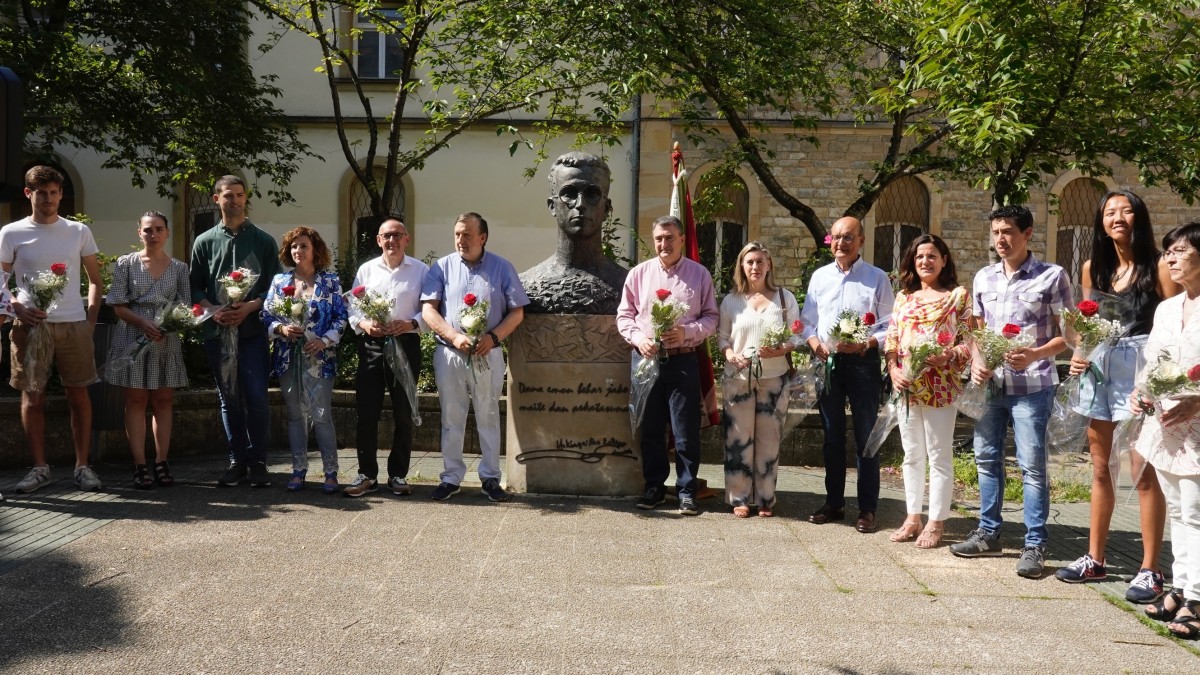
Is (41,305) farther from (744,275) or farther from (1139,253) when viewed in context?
(1139,253)

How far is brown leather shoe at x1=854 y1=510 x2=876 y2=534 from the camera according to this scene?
627 cm

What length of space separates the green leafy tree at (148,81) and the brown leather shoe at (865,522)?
9317mm

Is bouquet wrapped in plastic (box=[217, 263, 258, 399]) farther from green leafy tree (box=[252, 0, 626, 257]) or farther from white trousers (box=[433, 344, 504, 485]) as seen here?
green leafy tree (box=[252, 0, 626, 257])

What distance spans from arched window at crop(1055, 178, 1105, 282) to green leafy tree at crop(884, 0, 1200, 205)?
974cm

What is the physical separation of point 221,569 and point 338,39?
14181 millimetres

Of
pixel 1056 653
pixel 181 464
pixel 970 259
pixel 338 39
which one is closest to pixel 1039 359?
pixel 1056 653

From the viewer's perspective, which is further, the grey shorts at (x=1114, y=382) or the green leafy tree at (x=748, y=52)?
the green leafy tree at (x=748, y=52)

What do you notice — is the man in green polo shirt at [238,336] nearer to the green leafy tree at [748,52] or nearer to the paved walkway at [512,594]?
the paved walkway at [512,594]

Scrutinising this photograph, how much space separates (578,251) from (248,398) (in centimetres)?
247

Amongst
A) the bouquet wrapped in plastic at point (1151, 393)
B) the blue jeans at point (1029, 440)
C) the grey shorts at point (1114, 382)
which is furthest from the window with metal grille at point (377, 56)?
the bouquet wrapped in plastic at point (1151, 393)

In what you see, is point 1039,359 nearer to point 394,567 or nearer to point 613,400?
point 613,400

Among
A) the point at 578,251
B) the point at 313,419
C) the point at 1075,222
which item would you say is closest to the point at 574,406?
the point at 578,251

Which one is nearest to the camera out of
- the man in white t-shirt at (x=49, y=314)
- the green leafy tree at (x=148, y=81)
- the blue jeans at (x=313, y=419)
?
the man in white t-shirt at (x=49, y=314)

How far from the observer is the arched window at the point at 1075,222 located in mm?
18641
